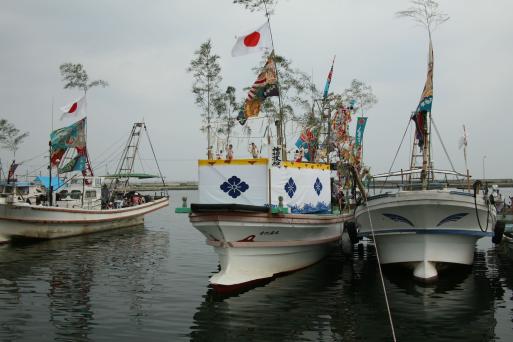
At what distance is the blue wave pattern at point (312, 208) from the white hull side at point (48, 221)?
1914cm

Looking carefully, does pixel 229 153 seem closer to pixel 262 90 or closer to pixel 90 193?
pixel 262 90

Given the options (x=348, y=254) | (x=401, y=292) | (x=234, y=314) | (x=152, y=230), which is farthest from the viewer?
(x=152, y=230)

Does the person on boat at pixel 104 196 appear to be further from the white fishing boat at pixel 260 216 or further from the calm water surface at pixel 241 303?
the white fishing boat at pixel 260 216

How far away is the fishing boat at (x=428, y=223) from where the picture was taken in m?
16.8

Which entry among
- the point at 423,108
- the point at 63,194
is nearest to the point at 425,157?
the point at 423,108

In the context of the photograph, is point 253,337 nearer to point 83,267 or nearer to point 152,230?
point 83,267

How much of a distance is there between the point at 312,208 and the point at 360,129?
14.1 meters

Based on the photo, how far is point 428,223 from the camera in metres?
17.1

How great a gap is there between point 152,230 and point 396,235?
87.7 feet

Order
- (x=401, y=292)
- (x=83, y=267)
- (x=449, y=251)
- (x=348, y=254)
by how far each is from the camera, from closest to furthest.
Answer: (x=401, y=292) < (x=449, y=251) < (x=83, y=267) < (x=348, y=254)

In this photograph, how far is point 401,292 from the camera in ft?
51.9

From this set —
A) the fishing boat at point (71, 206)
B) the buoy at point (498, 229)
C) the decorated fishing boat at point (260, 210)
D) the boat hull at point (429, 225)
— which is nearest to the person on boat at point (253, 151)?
the decorated fishing boat at point (260, 210)

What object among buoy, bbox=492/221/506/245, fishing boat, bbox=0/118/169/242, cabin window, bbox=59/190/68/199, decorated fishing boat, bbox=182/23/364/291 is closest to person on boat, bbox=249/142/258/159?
decorated fishing boat, bbox=182/23/364/291

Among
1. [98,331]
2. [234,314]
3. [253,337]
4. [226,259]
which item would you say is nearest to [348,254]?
[226,259]
